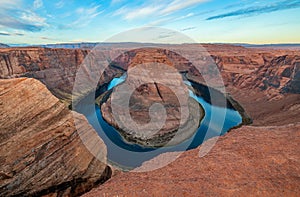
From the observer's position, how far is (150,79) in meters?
46.3

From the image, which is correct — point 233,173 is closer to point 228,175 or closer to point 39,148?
point 228,175

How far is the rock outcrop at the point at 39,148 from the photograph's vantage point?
9172 millimetres

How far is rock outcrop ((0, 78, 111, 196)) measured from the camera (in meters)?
9.17

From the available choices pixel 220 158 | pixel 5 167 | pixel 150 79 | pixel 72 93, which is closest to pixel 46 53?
pixel 72 93

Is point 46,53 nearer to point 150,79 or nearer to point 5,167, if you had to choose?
point 150,79

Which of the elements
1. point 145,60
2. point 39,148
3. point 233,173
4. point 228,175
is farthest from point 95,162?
point 145,60

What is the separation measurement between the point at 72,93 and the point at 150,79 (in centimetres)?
2981

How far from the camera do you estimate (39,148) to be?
9.96 metres

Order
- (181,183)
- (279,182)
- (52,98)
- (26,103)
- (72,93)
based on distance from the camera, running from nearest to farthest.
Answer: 1. (279,182)
2. (181,183)
3. (26,103)
4. (52,98)
5. (72,93)

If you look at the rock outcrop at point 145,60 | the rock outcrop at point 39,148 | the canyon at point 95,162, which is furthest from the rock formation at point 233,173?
the rock outcrop at point 145,60

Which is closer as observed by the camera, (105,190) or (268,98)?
(105,190)

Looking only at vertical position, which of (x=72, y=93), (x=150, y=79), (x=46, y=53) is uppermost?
(x=46, y=53)

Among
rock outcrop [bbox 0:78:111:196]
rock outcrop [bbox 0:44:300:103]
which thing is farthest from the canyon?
rock outcrop [bbox 0:44:300:103]

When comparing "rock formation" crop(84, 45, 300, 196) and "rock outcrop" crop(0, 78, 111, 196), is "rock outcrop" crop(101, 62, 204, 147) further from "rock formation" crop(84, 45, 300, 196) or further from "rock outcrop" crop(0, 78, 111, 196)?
"rock formation" crop(84, 45, 300, 196)
